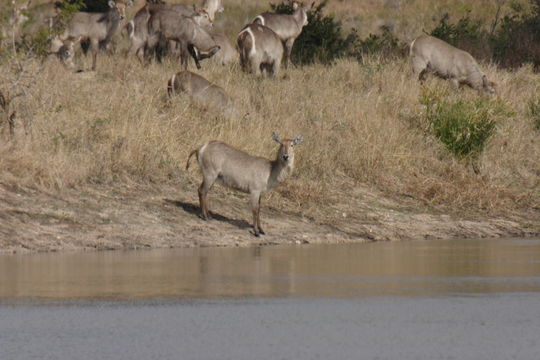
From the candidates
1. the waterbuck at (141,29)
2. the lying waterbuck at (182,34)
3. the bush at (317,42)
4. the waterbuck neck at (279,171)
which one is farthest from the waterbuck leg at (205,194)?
the bush at (317,42)

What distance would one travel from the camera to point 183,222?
14266 mm

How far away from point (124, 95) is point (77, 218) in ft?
19.2

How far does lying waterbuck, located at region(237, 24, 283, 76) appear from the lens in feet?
75.6

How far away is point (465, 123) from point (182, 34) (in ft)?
22.5

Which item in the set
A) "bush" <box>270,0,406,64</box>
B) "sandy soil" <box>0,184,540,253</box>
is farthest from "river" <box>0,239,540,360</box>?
"bush" <box>270,0,406,64</box>

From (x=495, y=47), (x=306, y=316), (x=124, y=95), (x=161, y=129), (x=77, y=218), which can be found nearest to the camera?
(x=306, y=316)

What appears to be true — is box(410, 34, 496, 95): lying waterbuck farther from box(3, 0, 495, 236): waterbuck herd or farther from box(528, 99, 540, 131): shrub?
box(528, 99, 540, 131): shrub

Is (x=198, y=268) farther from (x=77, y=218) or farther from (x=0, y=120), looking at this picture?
(x=0, y=120)

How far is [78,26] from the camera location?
27281 millimetres

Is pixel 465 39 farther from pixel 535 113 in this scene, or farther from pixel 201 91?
pixel 201 91

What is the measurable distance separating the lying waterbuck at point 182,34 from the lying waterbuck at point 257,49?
80 centimetres

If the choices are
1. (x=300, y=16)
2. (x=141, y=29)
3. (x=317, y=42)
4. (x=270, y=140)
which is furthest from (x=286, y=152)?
(x=317, y=42)

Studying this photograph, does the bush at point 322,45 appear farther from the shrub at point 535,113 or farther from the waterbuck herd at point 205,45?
the shrub at point 535,113

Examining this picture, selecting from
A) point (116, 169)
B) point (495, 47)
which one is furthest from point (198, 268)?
point (495, 47)
